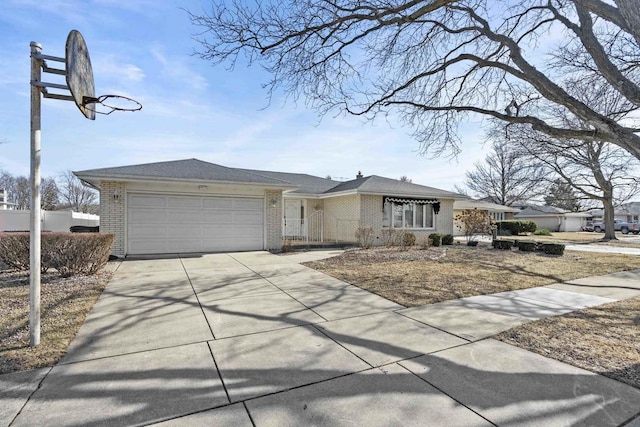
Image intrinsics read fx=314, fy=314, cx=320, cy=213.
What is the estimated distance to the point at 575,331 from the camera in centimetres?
412

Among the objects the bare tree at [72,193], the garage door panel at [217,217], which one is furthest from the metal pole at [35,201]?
the bare tree at [72,193]

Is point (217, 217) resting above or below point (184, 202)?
below

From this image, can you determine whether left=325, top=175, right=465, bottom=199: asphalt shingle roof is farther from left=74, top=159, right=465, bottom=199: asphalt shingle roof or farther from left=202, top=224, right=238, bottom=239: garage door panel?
left=202, top=224, right=238, bottom=239: garage door panel

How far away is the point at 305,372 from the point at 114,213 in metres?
10.2

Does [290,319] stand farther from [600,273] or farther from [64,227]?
[64,227]

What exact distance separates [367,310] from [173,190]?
→ 9.10 m

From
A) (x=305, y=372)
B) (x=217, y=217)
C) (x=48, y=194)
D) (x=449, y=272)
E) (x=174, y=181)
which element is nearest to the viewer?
(x=305, y=372)

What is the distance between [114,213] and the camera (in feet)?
34.3

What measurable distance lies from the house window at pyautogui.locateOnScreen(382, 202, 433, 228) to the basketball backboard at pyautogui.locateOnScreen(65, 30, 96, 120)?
1317 centimetres


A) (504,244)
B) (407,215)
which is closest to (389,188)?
(407,215)

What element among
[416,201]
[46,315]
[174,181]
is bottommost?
[46,315]

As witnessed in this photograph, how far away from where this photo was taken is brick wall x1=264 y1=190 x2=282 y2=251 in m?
12.7

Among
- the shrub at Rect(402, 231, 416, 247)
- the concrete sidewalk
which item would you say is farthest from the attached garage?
the concrete sidewalk

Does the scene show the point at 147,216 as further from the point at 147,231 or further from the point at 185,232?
the point at 185,232
